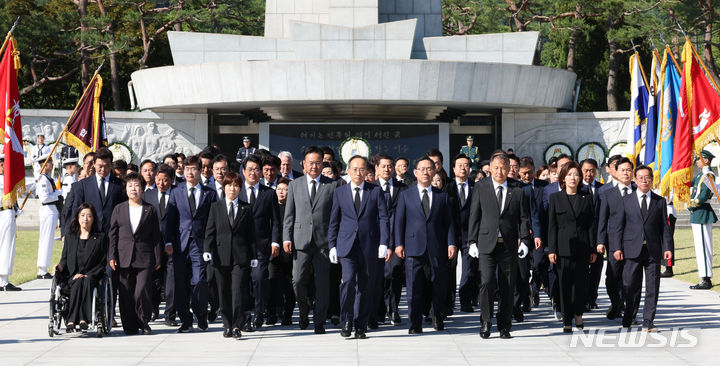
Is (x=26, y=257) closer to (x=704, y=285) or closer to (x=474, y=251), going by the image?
(x=474, y=251)

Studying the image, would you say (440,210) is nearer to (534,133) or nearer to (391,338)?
(391,338)

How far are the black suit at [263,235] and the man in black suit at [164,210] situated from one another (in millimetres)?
852

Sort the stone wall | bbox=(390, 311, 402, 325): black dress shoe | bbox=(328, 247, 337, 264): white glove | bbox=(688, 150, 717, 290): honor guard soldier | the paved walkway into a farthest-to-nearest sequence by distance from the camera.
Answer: the stone wall → bbox=(688, 150, 717, 290): honor guard soldier → bbox=(390, 311, 402, 325): black dress shoe → bbox=(328, 247, 337, 264): white glove → the paved walkway

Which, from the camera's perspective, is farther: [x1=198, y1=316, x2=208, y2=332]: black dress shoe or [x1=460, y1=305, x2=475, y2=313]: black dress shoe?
[x1=460, y1=305, x2=475, y2=313]: black dress shoe

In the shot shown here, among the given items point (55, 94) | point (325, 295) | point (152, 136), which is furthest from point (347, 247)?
point (55, 94)

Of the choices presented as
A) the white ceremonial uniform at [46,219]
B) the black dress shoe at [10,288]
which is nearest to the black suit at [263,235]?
the black dress shoe at [10,288]

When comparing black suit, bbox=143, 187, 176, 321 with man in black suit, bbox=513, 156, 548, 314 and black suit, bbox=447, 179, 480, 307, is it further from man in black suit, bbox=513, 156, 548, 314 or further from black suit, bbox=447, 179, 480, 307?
man in black suit, bbox=513, 156, 548, 314

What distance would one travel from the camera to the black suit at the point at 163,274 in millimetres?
9609

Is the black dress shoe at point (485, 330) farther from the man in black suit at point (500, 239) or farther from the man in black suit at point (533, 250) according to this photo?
the man in black suit at point (533, 250)

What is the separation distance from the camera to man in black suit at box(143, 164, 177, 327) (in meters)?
9.66

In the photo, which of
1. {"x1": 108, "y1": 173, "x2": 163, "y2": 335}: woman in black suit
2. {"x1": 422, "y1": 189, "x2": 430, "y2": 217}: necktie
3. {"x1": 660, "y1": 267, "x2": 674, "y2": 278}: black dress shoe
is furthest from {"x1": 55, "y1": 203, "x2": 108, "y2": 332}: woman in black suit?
{"x1": 660, "y1": 267, "x2": 674, "y2": 278}: black dress shoe

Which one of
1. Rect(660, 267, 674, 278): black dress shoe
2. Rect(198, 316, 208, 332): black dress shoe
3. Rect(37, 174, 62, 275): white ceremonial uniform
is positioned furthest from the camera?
Rect(660, 267, 674, 278): black dress shoe

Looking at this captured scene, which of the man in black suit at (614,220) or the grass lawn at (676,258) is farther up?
the man in black suit at (614,220)

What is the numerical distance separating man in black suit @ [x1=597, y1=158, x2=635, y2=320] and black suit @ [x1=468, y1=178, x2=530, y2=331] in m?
1.03
